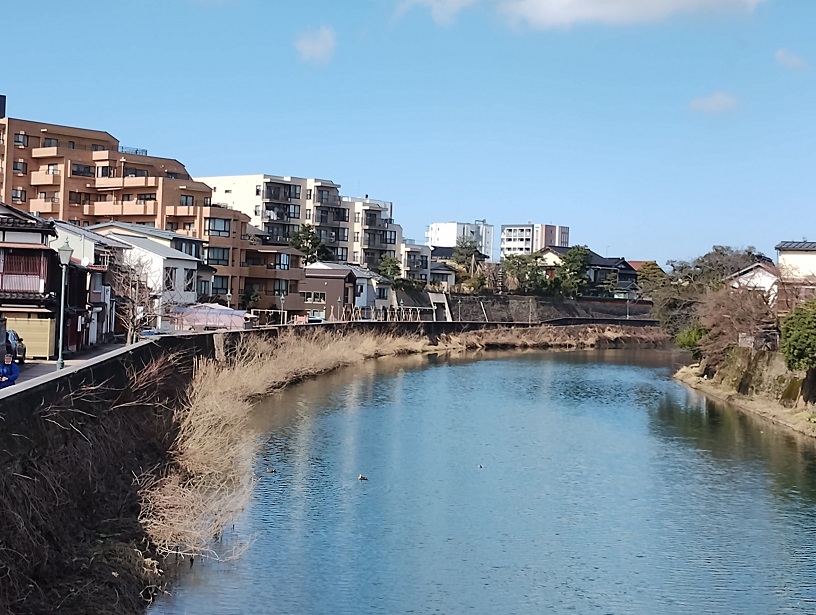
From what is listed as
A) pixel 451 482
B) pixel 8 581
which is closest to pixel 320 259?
pixel 451 482

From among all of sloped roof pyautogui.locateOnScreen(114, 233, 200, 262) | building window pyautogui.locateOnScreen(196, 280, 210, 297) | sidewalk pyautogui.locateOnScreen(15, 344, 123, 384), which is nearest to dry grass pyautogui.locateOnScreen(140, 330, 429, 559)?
sidewalk pyautogui.locateOnScreen(15, 344, 123, 384)

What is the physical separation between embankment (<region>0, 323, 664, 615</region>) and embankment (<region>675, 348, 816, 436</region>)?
14.9 m

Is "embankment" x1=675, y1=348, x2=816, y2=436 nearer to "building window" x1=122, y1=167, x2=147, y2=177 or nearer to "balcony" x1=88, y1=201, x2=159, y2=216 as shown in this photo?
"balcony" x1=88, y1=201, x2=159, y2=216

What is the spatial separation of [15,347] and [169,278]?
18.5 m

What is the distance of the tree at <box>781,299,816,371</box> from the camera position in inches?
878

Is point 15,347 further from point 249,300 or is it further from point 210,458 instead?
point 249,300

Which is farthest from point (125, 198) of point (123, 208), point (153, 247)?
point (153, 247)

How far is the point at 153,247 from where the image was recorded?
1427 inches

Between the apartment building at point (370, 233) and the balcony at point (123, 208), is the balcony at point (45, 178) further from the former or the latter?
the apartment building at point (370, 233)

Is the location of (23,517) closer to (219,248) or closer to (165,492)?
(165,492)

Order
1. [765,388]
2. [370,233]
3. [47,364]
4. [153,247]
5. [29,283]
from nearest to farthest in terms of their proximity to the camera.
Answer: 1. [47,364]
2. [29,283]
3. [765,388]
4. [153,247]
5. [370,233]

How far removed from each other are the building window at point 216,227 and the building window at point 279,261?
2851mm

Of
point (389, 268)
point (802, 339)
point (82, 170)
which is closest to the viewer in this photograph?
point (802, 339)

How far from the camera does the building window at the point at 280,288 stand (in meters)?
47.8
